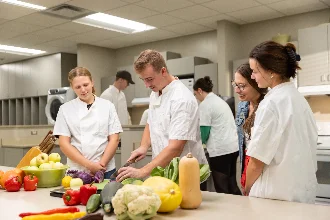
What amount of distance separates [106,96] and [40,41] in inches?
101

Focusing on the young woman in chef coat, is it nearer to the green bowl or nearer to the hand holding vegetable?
the hand holding vegetable

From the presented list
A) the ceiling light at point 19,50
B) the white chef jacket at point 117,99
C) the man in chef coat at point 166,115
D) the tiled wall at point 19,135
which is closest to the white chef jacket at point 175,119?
the man in chef coat at point 166,115

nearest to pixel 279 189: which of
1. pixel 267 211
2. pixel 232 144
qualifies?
pixel 267 211

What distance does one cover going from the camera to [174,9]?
5.30m

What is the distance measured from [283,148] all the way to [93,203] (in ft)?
2.73

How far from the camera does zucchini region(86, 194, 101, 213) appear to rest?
143cm

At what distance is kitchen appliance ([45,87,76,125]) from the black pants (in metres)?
4.40

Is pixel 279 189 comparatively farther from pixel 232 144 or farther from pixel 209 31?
pixel 209 31

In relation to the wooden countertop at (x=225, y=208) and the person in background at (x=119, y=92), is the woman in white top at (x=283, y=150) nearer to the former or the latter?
the wooden countertop at (x=225, y=208)

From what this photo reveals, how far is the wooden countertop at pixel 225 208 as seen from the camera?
4.44 ft

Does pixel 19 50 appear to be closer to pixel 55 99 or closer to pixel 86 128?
pixel 55 99

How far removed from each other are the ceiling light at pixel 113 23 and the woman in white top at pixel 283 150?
14.6 ft

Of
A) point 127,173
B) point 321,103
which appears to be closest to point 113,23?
point 321,103

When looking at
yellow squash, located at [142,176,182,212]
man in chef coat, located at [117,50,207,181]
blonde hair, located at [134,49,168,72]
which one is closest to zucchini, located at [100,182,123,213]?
yellow squash, located at [142,176,182,212]
